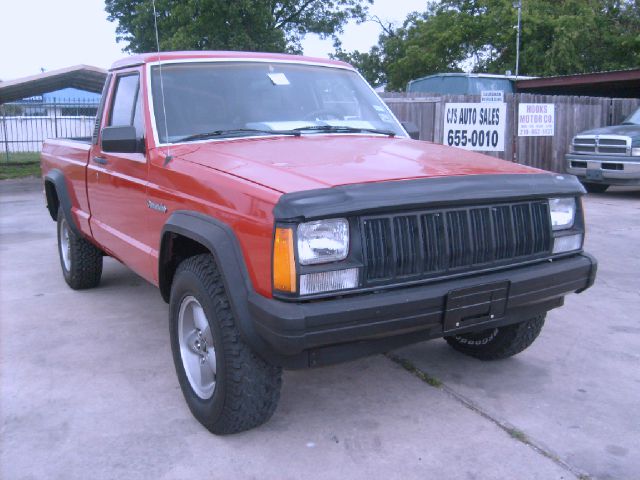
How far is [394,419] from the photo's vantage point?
3.51m

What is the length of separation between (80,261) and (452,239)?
3.94m

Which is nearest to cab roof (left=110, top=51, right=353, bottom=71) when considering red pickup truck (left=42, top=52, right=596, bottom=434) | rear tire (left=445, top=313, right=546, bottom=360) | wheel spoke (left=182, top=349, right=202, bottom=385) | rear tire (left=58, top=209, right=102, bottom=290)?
red pickup truck (left=42, top=52, right=596, bottom=434)

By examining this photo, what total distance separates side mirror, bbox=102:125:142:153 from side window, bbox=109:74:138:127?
59cm

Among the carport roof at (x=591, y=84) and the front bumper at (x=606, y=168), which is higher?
the carport roof at (x=591, y=84)

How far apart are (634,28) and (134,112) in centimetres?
2893

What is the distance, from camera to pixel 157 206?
380cm

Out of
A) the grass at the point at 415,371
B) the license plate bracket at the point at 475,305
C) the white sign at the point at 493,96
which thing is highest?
the white sign at the point at 493,96

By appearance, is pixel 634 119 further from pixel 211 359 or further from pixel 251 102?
pixel 211 359

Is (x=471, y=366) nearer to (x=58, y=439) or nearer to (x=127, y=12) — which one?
(x=58, y=439)

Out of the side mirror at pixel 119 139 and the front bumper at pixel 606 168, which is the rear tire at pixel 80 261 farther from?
the front bumper at pixel 606 168

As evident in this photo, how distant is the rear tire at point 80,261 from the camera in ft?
19.0

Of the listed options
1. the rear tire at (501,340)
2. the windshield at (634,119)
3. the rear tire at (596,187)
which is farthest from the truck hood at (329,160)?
the windshield at (634,119)

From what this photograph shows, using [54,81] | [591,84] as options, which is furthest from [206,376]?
[591,84]

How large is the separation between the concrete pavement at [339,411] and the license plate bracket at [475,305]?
645mm
